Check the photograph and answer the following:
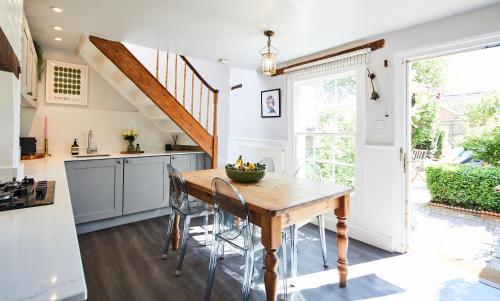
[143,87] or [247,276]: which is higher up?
[143,87]

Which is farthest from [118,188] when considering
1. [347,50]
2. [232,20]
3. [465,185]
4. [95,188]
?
[465,185]

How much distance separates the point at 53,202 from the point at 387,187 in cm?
282

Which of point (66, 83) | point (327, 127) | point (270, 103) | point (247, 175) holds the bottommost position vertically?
point (247, 175)

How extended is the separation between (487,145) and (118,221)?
5.64 m

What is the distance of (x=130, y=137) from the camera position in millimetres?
3990

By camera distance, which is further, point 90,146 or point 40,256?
point 90,146

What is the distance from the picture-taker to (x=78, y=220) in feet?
10.3

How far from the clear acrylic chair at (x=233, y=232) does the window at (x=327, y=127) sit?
4.09ft

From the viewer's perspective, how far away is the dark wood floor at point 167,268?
2053 millimetres

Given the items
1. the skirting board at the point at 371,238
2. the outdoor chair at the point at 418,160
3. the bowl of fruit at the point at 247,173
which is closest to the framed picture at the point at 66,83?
the bowl of fruit at the point at 247,173

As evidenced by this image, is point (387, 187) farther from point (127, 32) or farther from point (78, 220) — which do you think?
point (78, 220)

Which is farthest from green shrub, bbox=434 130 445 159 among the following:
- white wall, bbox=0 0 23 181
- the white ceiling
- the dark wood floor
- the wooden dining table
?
white wall, bbox=0 0 23 181

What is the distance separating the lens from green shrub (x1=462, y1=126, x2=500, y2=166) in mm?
4172

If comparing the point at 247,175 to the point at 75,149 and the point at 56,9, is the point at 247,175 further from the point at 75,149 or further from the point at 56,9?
the point at 75,149
